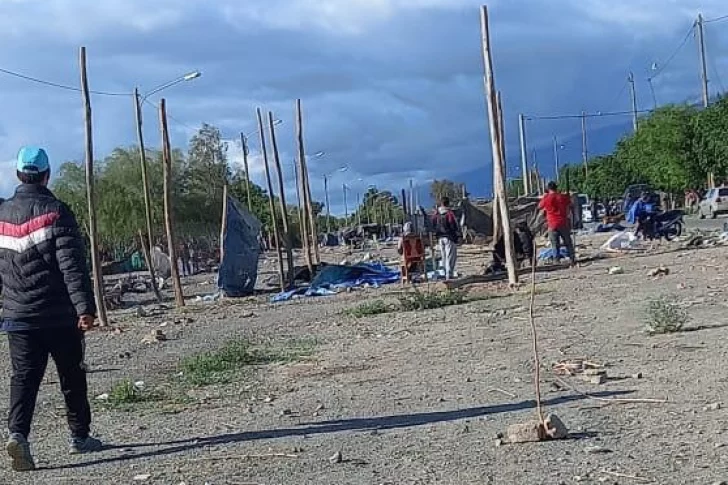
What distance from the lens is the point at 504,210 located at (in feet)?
70.0

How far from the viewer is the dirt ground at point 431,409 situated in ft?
22.0

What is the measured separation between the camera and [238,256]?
29.4m

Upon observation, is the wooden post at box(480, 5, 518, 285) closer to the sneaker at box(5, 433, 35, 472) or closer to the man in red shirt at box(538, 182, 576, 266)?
the man in red shirt at box(538, 182, 576, 266)

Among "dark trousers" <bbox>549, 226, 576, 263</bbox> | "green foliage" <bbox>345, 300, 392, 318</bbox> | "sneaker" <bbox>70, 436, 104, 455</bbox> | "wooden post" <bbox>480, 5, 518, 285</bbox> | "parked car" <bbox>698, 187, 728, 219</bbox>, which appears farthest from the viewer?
"parked car" <bbox>698, 187, 728, 219</bbox>

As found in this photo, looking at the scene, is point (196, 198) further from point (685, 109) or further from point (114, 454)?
point (114, 454)

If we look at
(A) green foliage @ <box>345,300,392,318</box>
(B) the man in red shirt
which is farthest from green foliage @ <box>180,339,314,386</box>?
(B) the man in red shirt

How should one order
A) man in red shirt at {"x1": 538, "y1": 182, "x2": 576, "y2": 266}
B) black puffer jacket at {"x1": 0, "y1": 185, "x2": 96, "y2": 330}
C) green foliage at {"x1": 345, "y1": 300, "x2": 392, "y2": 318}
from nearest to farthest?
1. black puffer jacket at {"x1": 0, "y1": 185, "x2": 96, "y2": 330}
2. green foliage at {"x1": 345, "y1": 300, "x2": 392, "y2": 318}
3. man in red shirt at {"x1": 538, "y1": 182, "x2": 576, "y2": 266}

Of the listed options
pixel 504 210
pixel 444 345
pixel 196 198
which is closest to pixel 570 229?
pixel 504 210

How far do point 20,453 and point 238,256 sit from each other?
2191 cm

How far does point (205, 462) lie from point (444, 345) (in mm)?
5884

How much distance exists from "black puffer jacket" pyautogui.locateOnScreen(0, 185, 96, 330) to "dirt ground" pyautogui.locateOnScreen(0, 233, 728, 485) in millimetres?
1012

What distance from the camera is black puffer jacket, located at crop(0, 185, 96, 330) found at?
7727 mm

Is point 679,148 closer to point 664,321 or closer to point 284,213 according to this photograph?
point 284,213

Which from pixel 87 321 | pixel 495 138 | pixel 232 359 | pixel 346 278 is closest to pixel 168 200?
pixel 346 278
